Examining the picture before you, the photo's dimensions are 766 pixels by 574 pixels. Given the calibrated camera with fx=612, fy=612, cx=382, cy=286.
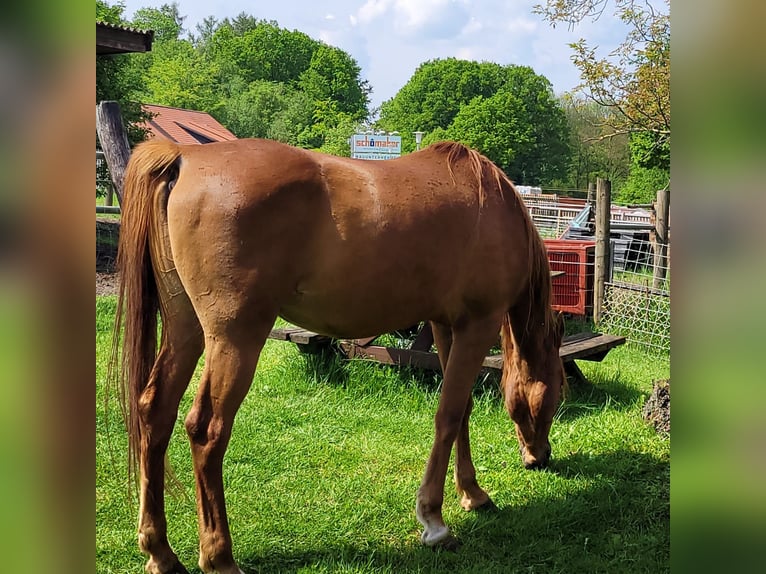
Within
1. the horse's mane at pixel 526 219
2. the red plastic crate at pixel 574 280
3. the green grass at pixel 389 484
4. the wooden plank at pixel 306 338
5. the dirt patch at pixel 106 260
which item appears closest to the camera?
the green grass at pixel 389 484

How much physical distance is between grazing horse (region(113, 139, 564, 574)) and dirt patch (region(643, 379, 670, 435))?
2031 mm

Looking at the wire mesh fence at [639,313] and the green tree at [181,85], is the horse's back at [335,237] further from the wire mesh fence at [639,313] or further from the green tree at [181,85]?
the green tree at [181,85]

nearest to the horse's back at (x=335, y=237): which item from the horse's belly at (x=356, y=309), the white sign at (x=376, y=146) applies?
the horse's belly at (x=356, y=309)

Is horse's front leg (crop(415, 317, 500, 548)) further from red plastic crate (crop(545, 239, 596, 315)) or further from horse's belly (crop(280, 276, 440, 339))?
red plastic crate (crop(545, 239, 596, 315))

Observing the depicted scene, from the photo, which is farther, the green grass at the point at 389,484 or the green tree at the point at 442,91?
the green tree at the point at 442,91

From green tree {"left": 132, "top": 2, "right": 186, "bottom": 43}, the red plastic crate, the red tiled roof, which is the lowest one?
the red plastic crate

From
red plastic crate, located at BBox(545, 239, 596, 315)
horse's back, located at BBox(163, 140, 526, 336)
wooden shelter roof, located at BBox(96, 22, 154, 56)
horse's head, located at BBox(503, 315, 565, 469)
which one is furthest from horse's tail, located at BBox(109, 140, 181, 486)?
red plastic crate, located at BBox(545, 239, 596, 315)

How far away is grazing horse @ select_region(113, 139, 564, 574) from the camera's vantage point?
2.55 metres

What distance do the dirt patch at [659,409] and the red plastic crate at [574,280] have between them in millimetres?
3523

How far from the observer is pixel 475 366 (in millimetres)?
3287

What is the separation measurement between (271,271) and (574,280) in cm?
667

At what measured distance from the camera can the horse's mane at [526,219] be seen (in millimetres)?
3326
